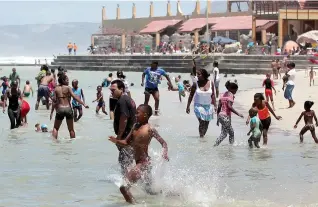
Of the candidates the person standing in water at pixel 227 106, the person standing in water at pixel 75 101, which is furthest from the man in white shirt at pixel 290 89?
the person standing in water at pixel 227 106

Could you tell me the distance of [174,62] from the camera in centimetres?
5881

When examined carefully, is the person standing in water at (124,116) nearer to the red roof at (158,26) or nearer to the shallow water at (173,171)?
the shallow water at (173,171)

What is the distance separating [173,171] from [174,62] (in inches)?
1844

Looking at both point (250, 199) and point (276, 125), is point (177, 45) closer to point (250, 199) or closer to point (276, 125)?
point (276, 125)

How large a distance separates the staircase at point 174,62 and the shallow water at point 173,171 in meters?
31.3

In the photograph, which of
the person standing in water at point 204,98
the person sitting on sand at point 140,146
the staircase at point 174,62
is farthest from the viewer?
the staircase at point 174,62

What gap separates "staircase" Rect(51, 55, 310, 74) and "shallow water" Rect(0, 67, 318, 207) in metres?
31.3

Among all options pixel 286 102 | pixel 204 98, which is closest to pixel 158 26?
pixel 286 102

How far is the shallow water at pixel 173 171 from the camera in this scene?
10000mm

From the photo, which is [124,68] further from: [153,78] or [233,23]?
[153,78]

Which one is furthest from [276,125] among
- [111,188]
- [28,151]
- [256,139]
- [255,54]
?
[255,54]

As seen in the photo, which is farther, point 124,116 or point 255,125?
point 255,125

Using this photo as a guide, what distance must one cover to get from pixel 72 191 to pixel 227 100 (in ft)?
13.2

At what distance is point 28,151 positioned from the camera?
48.2ft
